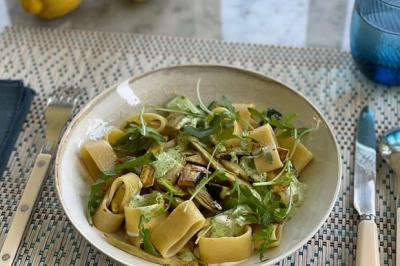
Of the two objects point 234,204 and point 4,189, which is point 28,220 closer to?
point 4,189

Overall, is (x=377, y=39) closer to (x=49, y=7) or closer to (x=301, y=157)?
(x=301, y=157)

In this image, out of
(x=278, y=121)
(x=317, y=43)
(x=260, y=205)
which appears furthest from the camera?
(x=317, y=43)

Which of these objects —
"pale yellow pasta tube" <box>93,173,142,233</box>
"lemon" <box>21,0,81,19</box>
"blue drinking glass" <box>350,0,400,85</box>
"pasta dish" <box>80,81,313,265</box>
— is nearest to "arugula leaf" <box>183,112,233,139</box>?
"pasta dish" <box>80,81,313,265</box>

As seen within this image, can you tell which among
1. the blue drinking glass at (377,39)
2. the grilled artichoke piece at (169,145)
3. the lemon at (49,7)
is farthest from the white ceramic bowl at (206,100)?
the lemon at (49,7)

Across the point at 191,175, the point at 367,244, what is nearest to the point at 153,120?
the point at 191,175

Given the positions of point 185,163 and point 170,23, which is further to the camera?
point 170,23

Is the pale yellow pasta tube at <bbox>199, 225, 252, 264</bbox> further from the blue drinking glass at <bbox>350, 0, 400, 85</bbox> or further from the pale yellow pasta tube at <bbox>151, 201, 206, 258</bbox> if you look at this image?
the blue drinking glass at <bbox>350, 0, 400, 85</bbox>

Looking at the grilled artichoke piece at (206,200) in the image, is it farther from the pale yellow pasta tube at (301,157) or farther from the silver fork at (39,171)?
the silver fork at (39,171)

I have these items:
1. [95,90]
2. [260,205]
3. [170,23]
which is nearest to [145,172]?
[260,205]
